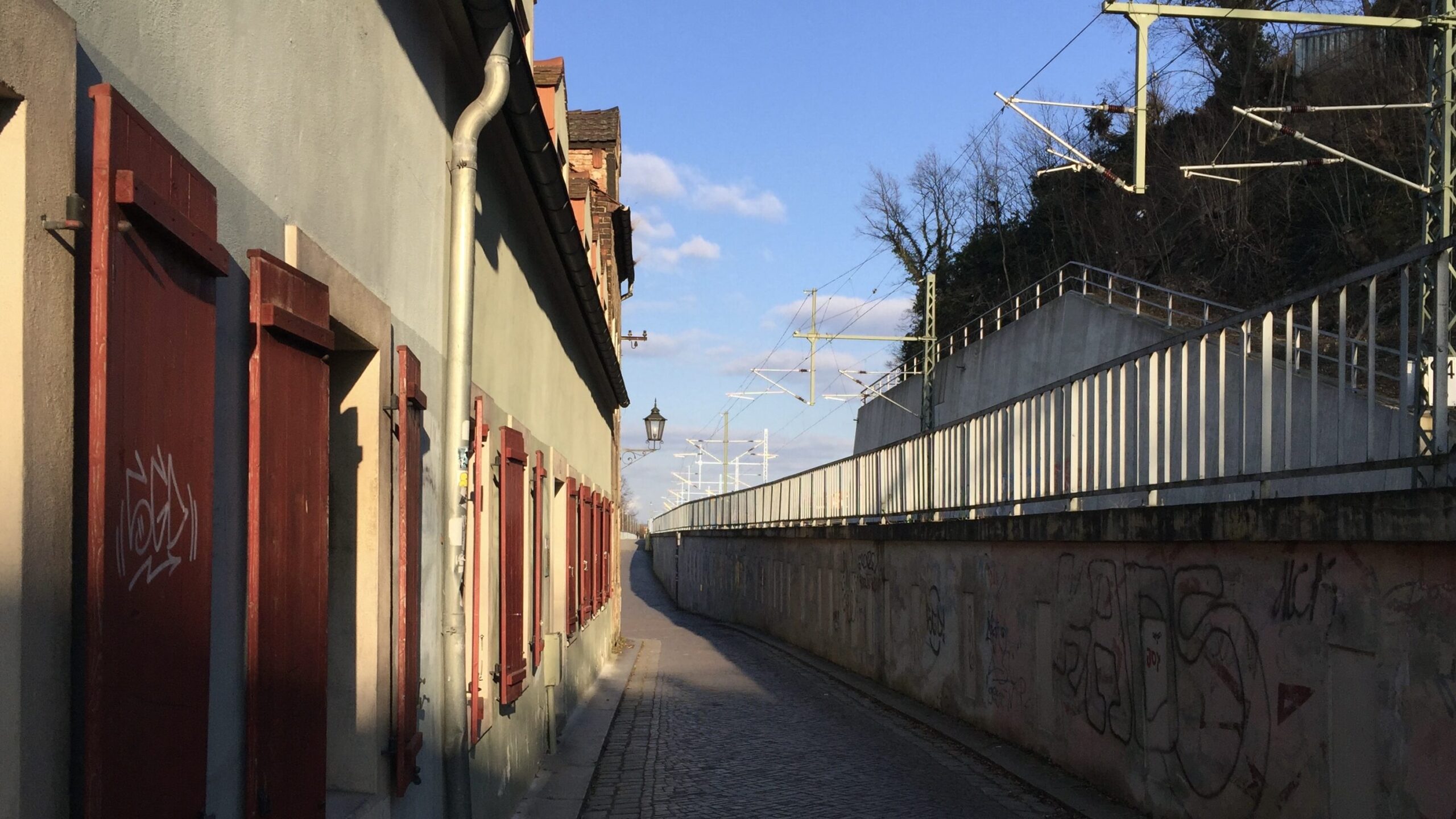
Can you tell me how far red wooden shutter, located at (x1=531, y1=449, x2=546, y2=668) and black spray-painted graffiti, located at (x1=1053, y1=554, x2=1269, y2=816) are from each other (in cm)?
426

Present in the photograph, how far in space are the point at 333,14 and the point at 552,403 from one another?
9.89 m

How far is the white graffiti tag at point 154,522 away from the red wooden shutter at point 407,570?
2.31 m

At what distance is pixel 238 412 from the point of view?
365cm

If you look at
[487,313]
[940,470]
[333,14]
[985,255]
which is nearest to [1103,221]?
[985,255]

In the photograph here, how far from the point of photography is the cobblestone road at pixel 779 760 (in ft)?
32.8

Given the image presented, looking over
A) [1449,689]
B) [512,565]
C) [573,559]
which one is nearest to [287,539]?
[1449,689]

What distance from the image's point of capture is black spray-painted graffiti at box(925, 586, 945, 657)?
15266 millimetres

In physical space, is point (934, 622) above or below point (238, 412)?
below

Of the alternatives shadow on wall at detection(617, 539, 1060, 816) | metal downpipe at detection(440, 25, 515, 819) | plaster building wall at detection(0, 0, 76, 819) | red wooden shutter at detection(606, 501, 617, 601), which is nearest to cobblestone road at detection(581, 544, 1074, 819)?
shadow on wall at detection(617, 539, 1060, 816)

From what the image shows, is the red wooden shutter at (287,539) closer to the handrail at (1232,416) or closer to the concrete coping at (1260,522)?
the concrete coping at (1260,522)

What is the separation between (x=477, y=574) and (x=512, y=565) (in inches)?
78.9

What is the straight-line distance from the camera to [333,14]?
4645 millimetres

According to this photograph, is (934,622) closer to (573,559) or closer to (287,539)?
(573,559)

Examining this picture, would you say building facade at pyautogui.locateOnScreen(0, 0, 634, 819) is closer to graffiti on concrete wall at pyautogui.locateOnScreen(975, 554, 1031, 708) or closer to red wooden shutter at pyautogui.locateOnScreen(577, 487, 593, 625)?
graffiti on concrete wall at pyautogui.locateOnScreen(975, 554, 1031, 708)
